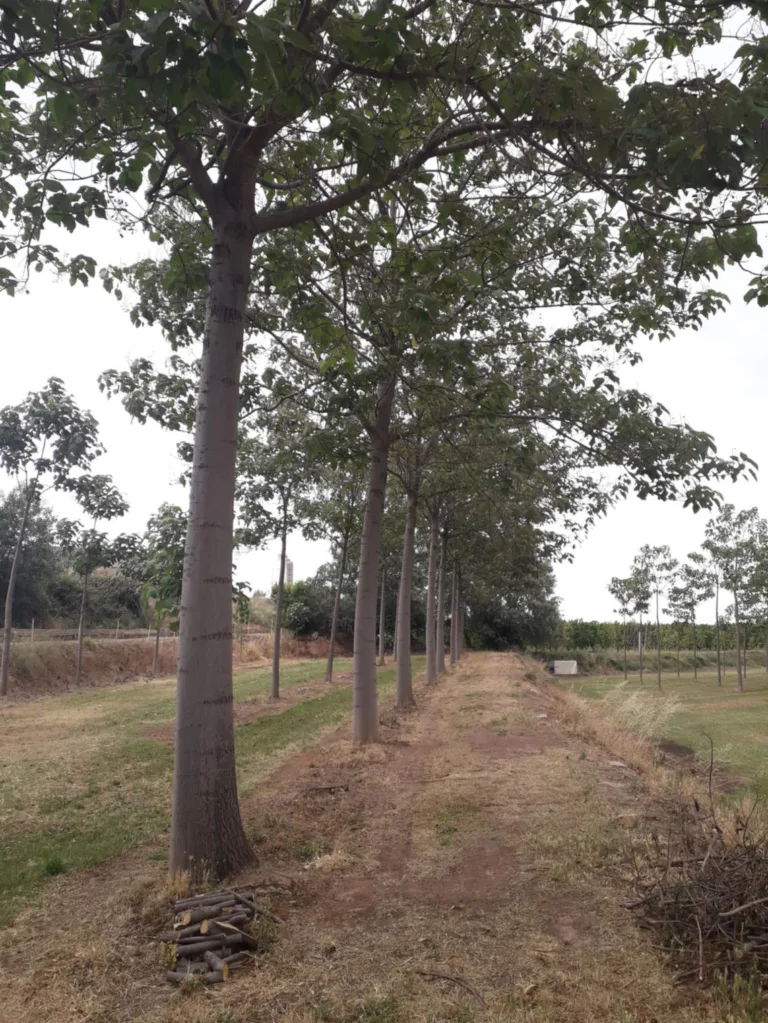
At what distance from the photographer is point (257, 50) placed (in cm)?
377

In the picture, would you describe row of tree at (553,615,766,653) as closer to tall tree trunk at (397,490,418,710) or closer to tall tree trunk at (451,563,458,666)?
tall tree trunk at (451,563,458,666)

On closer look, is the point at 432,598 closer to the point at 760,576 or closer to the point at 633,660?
the point at 760,576

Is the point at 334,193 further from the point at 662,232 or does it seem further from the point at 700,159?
the point at 700,159

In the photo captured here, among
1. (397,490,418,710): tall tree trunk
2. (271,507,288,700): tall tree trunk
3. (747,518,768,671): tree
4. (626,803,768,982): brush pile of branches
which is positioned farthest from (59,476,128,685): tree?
(747,518,768,671): tree

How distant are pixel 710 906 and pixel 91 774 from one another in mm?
8426

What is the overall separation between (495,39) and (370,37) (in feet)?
3.66

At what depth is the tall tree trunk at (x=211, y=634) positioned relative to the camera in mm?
5559

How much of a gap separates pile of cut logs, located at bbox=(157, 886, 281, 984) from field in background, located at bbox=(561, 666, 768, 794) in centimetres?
471

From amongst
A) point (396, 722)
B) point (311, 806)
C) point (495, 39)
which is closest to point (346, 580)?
point (396, 722)

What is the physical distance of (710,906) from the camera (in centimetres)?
430

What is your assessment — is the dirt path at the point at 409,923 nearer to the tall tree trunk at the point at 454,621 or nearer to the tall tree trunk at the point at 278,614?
the tall tree trunk at the point at 278,614

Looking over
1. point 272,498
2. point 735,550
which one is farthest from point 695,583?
point 272,498

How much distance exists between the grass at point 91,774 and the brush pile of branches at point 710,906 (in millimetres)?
4175

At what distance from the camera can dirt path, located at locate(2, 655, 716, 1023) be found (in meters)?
3.85
